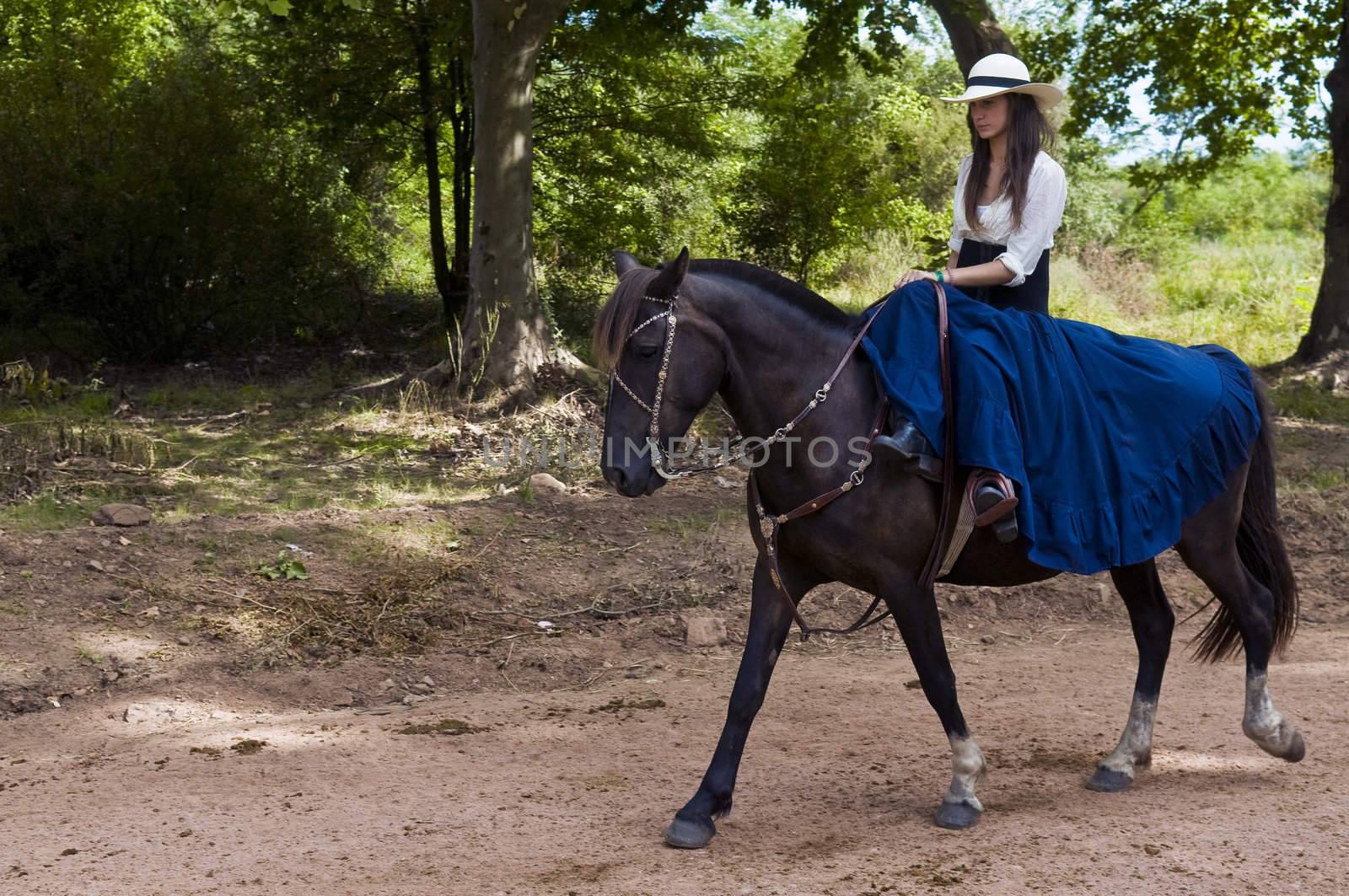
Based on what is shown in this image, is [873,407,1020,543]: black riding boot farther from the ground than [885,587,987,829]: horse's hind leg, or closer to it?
farther from the ground

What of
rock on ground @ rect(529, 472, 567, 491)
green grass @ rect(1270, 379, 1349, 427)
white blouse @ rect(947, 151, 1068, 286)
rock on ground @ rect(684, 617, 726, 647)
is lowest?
rock on ground @ rect(684, 617, 726, 647)

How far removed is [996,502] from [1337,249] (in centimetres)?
1206

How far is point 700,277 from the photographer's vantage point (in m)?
4.36

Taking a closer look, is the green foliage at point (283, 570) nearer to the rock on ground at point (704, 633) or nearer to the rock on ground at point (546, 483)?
the rock on ground at point (546, 483)

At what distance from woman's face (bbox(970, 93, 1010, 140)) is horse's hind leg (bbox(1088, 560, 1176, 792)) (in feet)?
6.25

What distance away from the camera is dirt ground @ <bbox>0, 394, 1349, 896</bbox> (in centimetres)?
419

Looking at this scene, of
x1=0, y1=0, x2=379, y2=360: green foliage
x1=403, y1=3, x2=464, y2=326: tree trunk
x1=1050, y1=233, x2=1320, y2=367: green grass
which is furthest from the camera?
x1=1050, y1=233, x2=1320, y2=367: green grass

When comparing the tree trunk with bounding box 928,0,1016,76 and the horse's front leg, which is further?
the tree trunk with bounding box 928,0,1016,76

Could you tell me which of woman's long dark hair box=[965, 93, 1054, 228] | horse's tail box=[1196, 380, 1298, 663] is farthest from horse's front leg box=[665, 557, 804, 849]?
horse's tail box=[1196, 380, 1298, 663]

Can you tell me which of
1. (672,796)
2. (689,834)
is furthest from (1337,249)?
(689,834)

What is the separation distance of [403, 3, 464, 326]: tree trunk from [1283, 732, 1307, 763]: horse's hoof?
11.9 metres

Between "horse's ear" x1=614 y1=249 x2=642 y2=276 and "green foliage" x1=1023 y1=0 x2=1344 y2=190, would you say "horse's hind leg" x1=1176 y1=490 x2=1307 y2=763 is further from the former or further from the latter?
"green foliage" x1=1023 y1=0 x2=1344 y2=190

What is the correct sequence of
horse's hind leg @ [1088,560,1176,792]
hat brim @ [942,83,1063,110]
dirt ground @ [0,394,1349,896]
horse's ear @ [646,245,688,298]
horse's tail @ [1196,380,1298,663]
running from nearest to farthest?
horse's ear @ [646,245,688,298] → dirt ground @ [0,394,1349,896] → hat brim @ [942,83,1063,110] → horse's hind leg @ [1088,560,1176,792] → horse's tail @ [1196,380,1298,663]

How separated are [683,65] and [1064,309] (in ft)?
23.0
